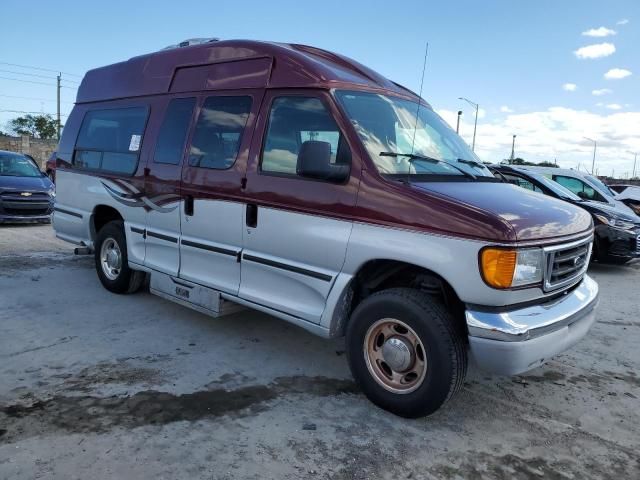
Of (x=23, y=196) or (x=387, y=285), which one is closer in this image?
(x=387, y=285)

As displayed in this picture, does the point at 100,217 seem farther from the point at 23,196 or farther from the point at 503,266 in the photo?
the point at 23,196

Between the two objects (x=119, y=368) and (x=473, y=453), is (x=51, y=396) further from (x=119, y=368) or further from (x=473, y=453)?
(x=473, y=453)

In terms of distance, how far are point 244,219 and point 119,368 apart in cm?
153

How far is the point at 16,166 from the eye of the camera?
12.0 m

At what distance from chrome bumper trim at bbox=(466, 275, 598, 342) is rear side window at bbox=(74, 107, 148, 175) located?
3.98 meters

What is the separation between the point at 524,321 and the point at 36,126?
7908 centimetres

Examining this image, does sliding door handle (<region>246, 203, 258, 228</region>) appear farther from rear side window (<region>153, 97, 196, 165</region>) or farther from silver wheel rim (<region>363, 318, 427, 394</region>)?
silver wheel rim (<region>363, 318, 427, 394</region>)

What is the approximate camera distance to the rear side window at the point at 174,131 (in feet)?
16.4

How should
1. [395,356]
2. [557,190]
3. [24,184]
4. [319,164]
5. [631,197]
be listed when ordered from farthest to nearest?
1. [631,197]
2. [24,184]
3. [557,190]
4. [319,164]
5. [395,356]

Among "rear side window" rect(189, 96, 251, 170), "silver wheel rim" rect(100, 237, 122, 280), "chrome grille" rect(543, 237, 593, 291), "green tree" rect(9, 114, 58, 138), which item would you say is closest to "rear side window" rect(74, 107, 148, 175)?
"silver wheel rim" rect(100, 237, 122, 280)

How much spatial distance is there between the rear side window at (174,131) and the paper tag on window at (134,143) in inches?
15.5

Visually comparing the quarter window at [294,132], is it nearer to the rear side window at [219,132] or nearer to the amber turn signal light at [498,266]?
the rear side window at [219,132]

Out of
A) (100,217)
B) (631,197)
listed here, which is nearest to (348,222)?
(100,217)

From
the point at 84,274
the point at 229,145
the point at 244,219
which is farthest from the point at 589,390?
the point at 84,274
